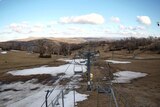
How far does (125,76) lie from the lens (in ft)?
130

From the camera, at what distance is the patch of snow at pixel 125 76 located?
119ft

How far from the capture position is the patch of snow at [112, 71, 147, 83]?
119ft

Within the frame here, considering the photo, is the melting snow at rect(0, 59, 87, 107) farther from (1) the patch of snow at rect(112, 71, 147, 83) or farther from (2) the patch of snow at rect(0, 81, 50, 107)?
(1) the patch of snow at rect(112, 71, 147, 83)

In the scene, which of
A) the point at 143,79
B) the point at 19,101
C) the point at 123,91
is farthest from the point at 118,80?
the point at 19,101

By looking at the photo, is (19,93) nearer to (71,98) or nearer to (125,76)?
(71,98)

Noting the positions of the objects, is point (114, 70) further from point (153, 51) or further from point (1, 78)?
point (153, 51)

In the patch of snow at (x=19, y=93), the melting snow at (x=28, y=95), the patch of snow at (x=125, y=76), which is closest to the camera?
the melting snow at (x=28, y=95)

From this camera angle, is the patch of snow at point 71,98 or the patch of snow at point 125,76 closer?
the patch of snow at point 71,98

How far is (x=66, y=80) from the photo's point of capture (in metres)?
36.2

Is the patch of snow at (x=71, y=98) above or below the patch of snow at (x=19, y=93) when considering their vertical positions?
above

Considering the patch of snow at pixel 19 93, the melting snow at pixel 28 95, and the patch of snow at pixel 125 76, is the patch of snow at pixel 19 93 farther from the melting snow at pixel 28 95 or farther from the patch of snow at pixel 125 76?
the patch of snow at pixel 125 76

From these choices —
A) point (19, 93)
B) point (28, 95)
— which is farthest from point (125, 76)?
point (19, 93)

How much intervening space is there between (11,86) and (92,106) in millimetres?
16210

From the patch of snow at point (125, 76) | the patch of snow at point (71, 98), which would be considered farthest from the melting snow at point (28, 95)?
the patch of snow at point (125, 76)
